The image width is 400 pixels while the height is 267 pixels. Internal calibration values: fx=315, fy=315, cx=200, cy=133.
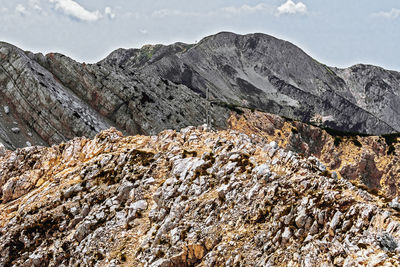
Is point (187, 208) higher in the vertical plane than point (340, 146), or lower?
higher

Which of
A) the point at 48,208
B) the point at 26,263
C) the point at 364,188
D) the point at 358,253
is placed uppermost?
the point at 364,188

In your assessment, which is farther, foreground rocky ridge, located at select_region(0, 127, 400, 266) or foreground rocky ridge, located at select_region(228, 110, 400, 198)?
foreground rocky ridge, located at select_region(228, 110, 400, 198)

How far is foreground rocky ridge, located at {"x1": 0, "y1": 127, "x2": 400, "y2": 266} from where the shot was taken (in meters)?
15.3

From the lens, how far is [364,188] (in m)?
18.1

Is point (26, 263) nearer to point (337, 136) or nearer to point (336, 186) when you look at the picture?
point (336, 186)

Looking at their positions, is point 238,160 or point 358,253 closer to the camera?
point 358,253

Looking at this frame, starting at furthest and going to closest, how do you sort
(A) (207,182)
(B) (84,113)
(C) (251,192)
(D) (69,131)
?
1. (B) (84,113)
2. (D) (69,131)
3. (A) (207,182)
4. (C) (251,192)

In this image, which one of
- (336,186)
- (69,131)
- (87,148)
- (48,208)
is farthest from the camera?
(69,131)

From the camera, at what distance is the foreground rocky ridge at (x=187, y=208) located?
15.3 meters

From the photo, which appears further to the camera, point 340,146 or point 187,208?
point 340,146

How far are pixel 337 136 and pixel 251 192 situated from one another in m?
92.3

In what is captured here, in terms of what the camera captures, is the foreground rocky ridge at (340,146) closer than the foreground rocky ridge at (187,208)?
No


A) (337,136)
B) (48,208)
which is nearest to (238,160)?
(48,208)

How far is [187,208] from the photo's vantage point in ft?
70.7
